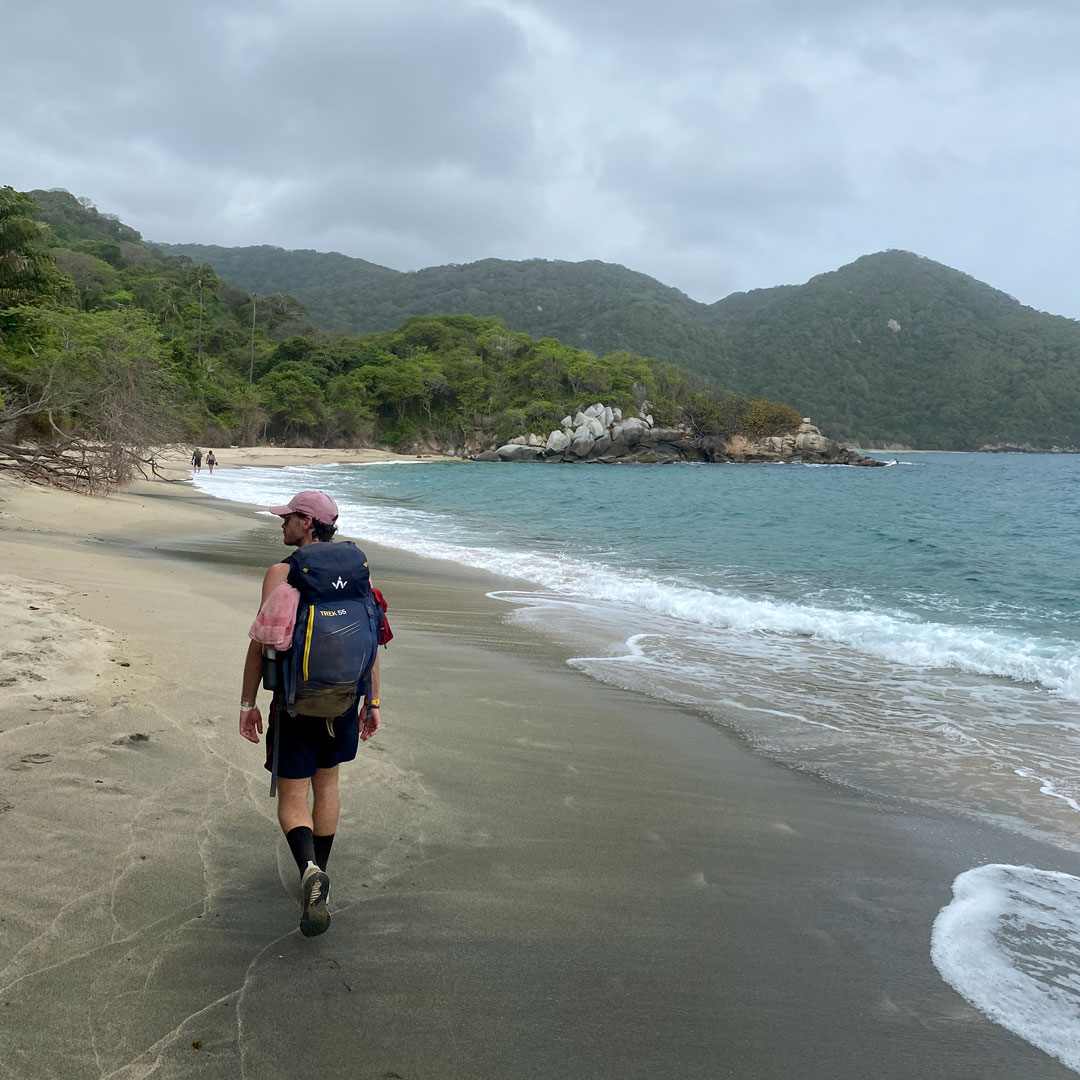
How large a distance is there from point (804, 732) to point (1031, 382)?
144m

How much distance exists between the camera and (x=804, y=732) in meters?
5.52

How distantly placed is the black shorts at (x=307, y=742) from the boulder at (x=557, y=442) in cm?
8512

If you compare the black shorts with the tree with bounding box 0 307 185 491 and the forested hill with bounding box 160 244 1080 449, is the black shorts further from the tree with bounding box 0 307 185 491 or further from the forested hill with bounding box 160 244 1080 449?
the forested hill with bounding box 160 244 1080 449

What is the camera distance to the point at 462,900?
9.97 feet

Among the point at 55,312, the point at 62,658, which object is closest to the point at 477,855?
the point at 62,658

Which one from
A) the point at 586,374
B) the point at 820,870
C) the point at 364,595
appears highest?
the point at 586,374

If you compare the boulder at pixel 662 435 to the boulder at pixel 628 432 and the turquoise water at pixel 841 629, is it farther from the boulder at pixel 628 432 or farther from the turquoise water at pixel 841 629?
the turquoise water at pixel 841 629

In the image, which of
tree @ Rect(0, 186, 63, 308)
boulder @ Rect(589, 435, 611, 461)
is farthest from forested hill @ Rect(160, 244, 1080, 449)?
tree @ Rect(0, 186, 63, 308)

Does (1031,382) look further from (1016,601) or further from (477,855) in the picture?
(477,855)

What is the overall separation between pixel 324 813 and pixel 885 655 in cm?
660

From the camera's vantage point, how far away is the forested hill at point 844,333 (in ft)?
418

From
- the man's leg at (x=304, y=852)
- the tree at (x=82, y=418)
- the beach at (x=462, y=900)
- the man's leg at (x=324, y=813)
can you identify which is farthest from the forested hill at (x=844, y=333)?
the man's leg at (x=304, y=852)

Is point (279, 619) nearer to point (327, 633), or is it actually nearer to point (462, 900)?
point (327, 633)

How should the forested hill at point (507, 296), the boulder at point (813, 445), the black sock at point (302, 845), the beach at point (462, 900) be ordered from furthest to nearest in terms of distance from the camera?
1. the forested hill at point (507, 296)
2. the boulder at point (813, 445)
3. the black sock at point (302, 845)
4. the beach at point (462, 900)
